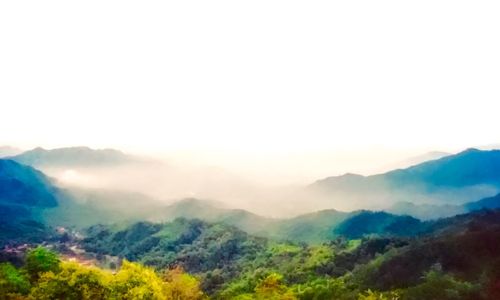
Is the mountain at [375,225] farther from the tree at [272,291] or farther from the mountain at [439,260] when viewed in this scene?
the tree at [272,291]

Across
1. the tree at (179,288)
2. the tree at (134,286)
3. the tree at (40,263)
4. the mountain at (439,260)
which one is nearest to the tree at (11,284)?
the tree at (40,263)

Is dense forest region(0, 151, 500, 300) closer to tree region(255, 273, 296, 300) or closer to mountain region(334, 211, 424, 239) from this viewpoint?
tree region(255, 273, 296, 300)

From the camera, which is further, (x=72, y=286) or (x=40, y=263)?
(x=40, y=263)

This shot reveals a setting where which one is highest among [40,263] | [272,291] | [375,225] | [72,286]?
[40,263]

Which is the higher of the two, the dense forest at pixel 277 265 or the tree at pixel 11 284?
the tree at pixel 11 284

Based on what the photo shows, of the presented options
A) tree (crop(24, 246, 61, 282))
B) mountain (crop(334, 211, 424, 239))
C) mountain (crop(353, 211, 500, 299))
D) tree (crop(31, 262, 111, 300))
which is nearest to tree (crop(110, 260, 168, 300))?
tree (crop(31, 262, 111, 300))

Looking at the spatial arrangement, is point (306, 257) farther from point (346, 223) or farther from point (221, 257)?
point (346, 223)

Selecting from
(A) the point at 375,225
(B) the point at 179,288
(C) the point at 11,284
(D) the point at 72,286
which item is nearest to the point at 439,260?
(B) the point at 179,288

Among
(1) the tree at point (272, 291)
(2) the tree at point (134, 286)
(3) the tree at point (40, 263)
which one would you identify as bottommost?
(1) the tree at point (272, 291)

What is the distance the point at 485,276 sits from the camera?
226ft

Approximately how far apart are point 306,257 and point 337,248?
846cm

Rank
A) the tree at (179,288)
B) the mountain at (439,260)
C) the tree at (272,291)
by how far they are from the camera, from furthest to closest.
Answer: the mountain at (439,260) → the tree at (179,288) → the tree at (272,291)

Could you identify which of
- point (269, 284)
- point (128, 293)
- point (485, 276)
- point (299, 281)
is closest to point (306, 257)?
point (299, 281)

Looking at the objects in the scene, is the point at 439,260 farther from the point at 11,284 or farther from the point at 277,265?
the point at 11,284
